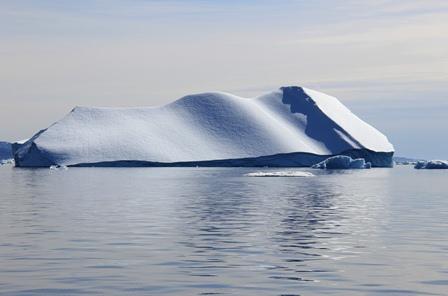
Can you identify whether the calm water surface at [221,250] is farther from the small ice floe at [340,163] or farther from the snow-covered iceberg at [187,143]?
the snow-covered iceberg at [187,143]

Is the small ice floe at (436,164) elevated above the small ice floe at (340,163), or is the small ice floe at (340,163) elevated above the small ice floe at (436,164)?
the small ice floe at (340,163)

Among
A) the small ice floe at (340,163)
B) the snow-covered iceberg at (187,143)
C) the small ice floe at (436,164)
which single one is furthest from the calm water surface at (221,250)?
the snow-covered iceberg at (187,143)

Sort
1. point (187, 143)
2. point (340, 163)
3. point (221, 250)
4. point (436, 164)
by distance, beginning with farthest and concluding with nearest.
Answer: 1. point (187, 143)
2. point (436, 164)
3. point (340, 163)
4. point (221, 250)

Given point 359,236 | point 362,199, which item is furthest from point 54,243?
point 362,199

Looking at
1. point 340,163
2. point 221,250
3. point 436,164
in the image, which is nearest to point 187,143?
point 340,163

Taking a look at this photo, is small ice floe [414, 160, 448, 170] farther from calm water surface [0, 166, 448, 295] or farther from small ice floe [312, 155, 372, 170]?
calm water surface [0, 166, 448, 295]

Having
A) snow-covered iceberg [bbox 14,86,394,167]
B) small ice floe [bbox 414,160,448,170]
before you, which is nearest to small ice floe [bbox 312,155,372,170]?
small ice floe [bbox 414,160,448,170]

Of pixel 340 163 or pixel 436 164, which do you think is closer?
pixel 340 163

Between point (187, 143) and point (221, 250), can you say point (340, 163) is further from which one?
point (221, 250)

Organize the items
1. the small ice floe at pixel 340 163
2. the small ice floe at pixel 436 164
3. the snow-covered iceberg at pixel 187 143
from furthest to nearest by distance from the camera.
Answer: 1. the snow-covered iceberg at pixel 187 143
2. the small ice floe at pixel 436 164
3. the small ice floe at pixel 340 163

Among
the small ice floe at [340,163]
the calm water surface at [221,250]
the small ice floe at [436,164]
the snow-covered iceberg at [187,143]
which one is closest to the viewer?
the calm water surface at [221,250]

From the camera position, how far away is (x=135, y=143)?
593 feet

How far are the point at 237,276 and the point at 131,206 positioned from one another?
25438 millimetres

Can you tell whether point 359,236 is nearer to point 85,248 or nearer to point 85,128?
point 85,248
